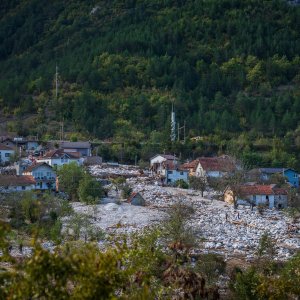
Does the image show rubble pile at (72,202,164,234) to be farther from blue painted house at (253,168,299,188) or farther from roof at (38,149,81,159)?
blue painted house at (253,168,299,188)

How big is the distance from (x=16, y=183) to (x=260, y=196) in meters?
14.6

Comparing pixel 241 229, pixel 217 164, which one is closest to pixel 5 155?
pixel 217 164

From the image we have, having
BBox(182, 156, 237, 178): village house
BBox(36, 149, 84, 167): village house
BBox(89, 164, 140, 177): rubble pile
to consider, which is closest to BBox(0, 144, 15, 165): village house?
BBox(36, 149, 84, 167): village house

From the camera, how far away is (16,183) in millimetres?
44125

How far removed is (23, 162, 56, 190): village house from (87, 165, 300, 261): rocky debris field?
208 inches

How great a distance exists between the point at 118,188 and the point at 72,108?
110ft

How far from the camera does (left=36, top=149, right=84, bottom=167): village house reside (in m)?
53.2

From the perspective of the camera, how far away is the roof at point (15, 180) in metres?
43.2

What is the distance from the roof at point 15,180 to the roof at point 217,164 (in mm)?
14015

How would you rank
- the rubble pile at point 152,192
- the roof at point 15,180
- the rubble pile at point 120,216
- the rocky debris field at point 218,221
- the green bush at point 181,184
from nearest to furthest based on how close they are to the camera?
the rocky debris field at point 218,221 < the rubble pile at point 120,216 < the rubble pile at point 152,192 < the roof at point 15,180 < the green bush at point 181,184

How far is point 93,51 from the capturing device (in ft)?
336

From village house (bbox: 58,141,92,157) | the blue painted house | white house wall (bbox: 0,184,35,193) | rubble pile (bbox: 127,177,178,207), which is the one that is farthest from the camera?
village house (bbox: 58,141,92,157)

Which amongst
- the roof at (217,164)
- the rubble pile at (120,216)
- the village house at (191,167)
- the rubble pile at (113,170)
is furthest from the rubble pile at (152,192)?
the roof at (217,164)

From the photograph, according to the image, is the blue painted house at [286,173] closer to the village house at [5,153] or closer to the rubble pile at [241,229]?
the rubble pile at [241,229]
